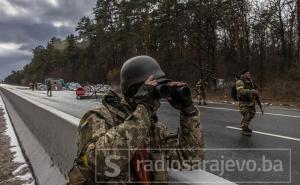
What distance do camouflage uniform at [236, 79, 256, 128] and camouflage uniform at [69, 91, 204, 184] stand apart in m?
8.01

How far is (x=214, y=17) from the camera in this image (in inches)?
1454

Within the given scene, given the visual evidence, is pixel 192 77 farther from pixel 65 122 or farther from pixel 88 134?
pixel 88 134

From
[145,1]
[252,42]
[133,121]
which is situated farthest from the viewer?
[145,1]

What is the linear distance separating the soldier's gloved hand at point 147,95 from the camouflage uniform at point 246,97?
8.37m

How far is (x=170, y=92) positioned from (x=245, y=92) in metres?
8.39

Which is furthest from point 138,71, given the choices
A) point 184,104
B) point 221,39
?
point 221,39

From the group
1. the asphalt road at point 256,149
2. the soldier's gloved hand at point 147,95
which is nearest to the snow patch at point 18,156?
the asphalt road at point 256,149

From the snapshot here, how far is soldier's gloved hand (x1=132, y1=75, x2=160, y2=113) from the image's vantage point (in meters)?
2.35

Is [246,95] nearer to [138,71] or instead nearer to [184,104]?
[184,104]

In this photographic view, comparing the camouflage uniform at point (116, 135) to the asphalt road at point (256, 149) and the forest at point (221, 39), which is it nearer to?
the asphalt road at point (256, 149)

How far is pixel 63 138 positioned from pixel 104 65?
242 feet

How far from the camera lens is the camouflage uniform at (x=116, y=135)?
229 cm

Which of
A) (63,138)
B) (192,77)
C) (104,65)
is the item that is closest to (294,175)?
(63,138)

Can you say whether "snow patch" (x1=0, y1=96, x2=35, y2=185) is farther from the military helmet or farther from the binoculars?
the binoculars
